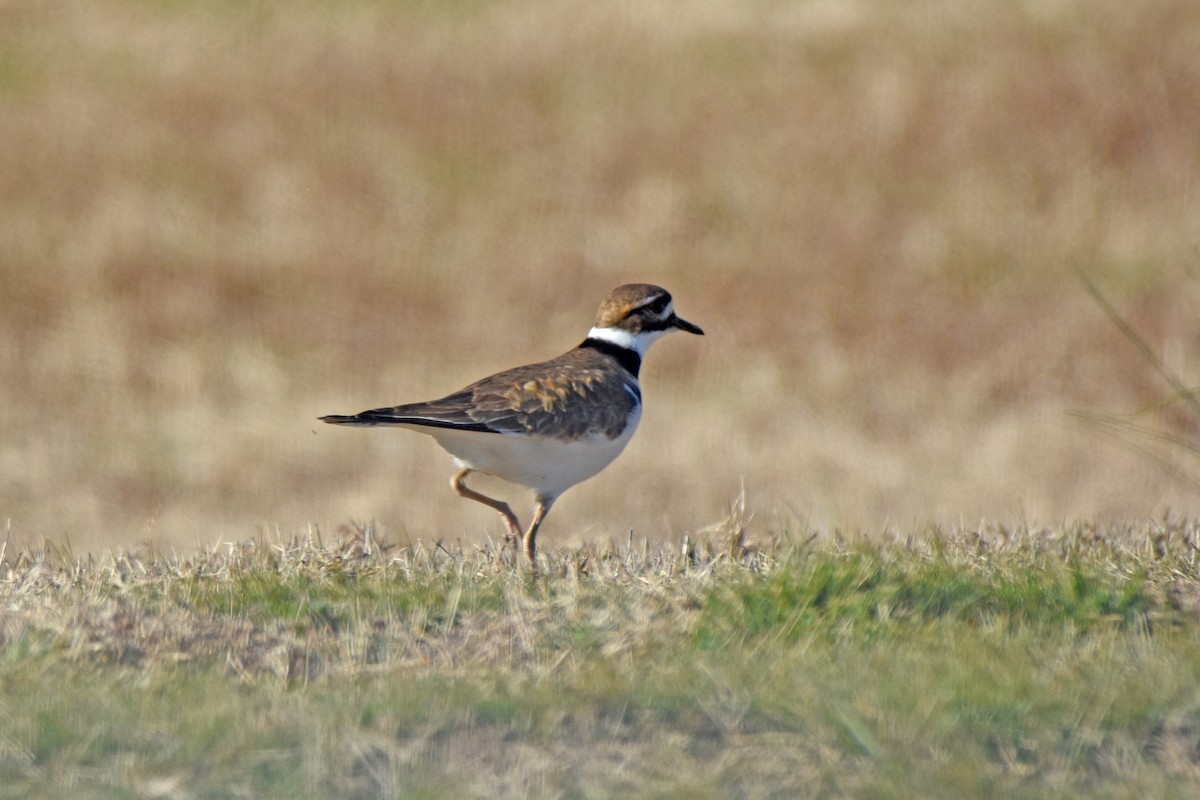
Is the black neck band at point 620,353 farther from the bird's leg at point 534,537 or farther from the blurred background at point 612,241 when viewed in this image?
the blurred background at point 612,241

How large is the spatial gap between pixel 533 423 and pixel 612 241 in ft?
38.3

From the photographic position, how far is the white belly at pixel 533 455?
8.05 m

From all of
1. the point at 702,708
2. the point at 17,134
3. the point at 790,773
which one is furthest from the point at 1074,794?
the point at 17,134

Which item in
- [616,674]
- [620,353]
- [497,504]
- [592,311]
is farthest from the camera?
[592,311]

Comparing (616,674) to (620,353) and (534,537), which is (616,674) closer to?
(534,537)

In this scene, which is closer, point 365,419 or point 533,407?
point 365,419

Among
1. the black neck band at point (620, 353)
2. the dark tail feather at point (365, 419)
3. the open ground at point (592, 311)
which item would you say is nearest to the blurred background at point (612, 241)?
the open ground at point (592, 311)

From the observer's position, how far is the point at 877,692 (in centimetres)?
509

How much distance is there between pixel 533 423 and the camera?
8.02 m

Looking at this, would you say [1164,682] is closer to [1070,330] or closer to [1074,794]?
[1074,794]

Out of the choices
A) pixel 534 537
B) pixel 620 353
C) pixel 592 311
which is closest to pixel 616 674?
pixel 534 537

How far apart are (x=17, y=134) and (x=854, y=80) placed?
10.2 metres

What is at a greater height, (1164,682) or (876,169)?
(876,169)

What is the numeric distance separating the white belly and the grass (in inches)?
35.2
